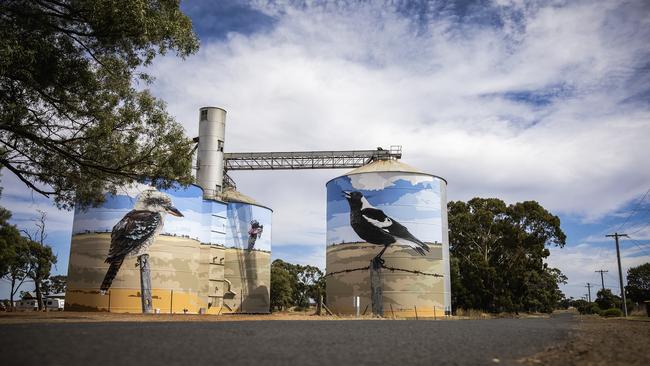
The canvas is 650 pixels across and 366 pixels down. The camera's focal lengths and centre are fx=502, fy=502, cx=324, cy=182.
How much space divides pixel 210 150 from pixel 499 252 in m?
35.2

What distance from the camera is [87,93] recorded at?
1842 cm

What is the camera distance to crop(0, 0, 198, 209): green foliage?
15.7 meters

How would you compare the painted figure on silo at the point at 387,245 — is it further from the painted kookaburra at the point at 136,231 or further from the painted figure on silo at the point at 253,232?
the painted kookaburra at the point at 136,231

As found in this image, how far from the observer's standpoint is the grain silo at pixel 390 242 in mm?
38812

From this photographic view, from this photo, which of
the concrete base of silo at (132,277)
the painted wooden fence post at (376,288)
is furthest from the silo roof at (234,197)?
the painted wooden fence post at (376,288)

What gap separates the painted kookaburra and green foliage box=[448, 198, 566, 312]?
3300cm

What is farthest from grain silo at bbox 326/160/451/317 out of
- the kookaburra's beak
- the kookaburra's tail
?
the kookaburra's tail

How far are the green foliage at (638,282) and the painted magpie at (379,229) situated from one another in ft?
217

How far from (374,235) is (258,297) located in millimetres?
18102

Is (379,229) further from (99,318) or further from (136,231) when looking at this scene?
(99,318)

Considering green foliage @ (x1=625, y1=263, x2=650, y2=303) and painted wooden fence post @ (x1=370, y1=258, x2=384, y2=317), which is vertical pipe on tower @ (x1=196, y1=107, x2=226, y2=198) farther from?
green foliage @ (x1=625, y1=263, x2=650, y2=303)

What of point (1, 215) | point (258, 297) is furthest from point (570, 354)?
point (1, 215)

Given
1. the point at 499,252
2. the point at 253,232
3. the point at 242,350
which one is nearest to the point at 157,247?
the point at 253,232

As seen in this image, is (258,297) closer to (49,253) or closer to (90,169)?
(49,253)
